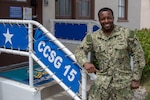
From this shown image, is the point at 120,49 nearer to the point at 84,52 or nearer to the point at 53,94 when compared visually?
the point at 84,52

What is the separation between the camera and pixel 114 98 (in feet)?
8.66

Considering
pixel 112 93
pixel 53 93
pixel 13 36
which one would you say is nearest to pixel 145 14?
pixel 53 93

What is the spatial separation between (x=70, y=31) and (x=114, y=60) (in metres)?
3.02

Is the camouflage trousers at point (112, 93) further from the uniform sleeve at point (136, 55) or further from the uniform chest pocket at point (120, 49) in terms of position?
the uniform chest pocket at point (120, 49)

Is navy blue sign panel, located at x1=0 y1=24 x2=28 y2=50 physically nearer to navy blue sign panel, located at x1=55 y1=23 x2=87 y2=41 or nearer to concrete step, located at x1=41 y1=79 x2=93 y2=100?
concrete step, located at x1=41 y1=79 x2=93 y2=100

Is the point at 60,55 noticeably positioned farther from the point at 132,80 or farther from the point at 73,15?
the point at 73,15

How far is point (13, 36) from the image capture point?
3699 millimetres

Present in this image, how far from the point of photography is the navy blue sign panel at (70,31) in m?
5.30

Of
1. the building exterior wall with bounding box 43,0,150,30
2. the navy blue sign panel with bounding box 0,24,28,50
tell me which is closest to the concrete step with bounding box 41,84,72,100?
the navy blue sign panel with bounding box 0,24,28,50

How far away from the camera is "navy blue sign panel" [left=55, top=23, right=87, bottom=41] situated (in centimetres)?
530

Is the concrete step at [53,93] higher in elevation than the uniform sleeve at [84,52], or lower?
lower

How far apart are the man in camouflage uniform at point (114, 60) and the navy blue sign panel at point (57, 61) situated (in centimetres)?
40

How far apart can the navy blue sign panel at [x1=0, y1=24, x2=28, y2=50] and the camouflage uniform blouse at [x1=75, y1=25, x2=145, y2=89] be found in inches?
50.8

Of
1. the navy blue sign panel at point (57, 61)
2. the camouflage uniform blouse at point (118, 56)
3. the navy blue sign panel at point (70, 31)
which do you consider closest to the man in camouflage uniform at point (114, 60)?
the camouflage uniform blouse at point (118, 56)
